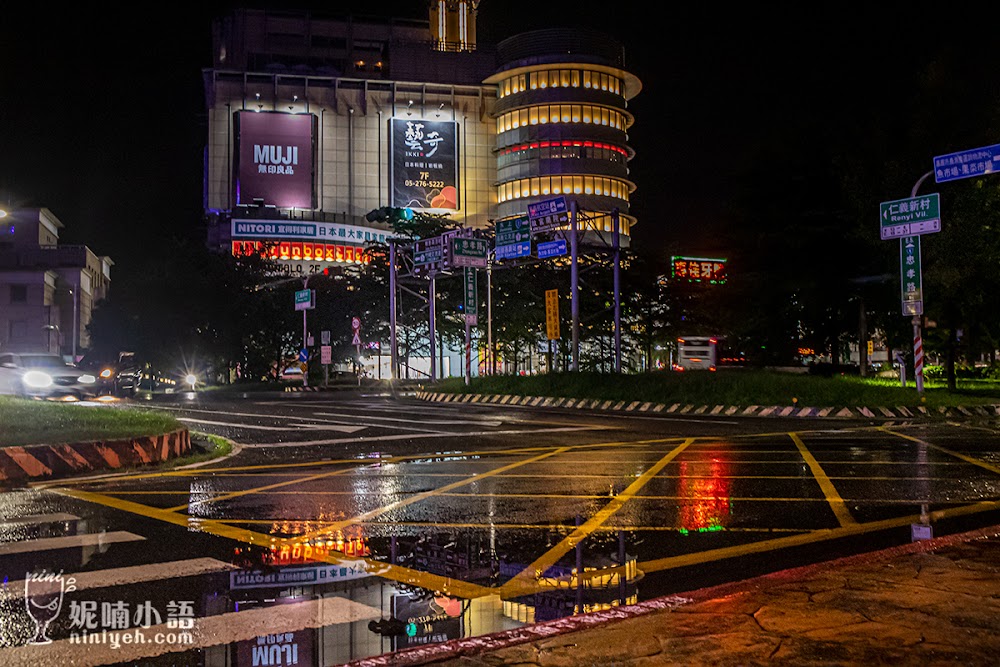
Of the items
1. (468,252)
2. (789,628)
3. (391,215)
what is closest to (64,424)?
(789,628)

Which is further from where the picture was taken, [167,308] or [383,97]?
[383,97]

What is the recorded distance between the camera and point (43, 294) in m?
95.3

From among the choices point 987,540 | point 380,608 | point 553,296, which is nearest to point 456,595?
point 380,608

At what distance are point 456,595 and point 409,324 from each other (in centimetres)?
5286

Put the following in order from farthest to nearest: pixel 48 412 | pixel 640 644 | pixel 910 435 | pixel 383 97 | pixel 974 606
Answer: pixel 383 97, pixel 910 435, pixel 48 412, pixel 974 606, pixel 640 644

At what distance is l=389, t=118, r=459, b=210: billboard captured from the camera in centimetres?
9981

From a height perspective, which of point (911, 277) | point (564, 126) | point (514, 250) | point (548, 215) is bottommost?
point (911, 277)

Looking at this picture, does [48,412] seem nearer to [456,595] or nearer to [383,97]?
[456,595]

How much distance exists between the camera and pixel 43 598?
5527 millimetres

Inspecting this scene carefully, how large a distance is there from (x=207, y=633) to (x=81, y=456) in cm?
864

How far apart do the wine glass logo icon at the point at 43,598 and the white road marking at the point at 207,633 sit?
0.21 m

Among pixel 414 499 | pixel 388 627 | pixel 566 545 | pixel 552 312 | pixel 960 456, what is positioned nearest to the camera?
pixel 388 627

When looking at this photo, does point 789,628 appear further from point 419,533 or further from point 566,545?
point 419,533

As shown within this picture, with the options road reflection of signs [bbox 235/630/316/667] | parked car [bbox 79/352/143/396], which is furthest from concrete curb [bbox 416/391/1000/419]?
road reflection of signs [bbox 235/630/316/667]
